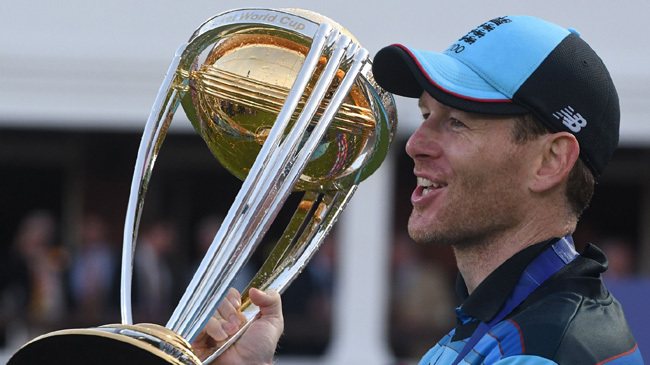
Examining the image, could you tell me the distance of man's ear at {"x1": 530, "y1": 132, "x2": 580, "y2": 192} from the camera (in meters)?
1.65

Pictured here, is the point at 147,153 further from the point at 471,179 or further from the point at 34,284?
the point at 34,284

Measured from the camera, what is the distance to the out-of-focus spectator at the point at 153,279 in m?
7.32

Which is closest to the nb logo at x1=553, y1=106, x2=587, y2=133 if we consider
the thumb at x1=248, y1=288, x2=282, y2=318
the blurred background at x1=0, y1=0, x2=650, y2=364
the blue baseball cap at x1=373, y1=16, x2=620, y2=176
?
the blue baseball cap at x1=373, y1=16, x2=620, y2=176

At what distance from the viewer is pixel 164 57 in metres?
7.22

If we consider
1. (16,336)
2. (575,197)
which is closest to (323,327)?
(16,336)

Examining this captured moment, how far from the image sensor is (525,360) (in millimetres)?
1419

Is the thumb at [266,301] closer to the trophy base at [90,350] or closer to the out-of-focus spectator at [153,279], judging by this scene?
the trophy base at [90,350]

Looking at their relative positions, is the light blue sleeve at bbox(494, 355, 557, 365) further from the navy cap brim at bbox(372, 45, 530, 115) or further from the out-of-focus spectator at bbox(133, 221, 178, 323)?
the out-of-focus spectator at bbox(133, 221, 178, 323)

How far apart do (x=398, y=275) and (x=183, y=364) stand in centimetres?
684

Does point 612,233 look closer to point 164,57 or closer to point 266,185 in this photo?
point 164,57

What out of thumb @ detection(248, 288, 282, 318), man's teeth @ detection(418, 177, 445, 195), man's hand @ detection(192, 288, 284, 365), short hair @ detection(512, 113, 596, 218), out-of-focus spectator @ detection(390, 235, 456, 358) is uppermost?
short hair @ detection(512, 113, 596, 218)

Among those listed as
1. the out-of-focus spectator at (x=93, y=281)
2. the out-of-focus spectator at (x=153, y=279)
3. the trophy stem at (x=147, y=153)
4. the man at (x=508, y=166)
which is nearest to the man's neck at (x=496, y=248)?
the man at (x=508, y=166)

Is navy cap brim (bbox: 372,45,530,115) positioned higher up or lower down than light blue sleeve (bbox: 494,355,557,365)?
higher up

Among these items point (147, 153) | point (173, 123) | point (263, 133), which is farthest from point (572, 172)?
point (173, 123)
